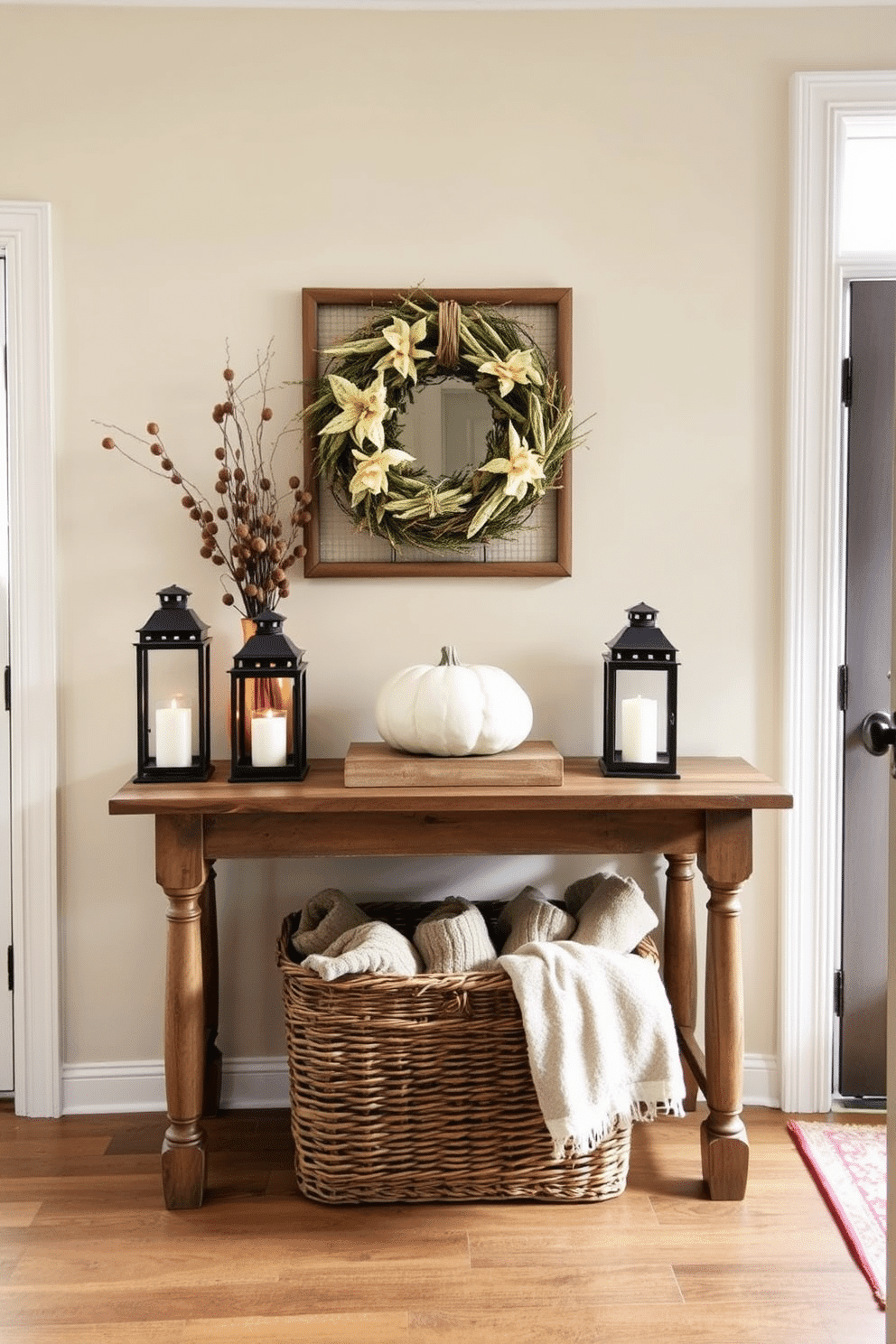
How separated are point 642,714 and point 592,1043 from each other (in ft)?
2.26

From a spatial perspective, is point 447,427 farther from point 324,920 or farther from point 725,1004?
point 725,1004

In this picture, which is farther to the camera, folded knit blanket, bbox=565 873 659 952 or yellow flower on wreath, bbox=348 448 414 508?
yellow flower on wreath, bbox=348 448 414 508

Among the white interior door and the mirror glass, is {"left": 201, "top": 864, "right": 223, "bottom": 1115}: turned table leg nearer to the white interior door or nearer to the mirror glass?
the white interior door

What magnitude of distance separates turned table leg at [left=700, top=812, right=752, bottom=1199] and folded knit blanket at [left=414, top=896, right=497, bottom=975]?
461 mm

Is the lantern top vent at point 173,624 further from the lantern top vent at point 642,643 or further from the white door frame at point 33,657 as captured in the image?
the lantern top vent at point 642,643

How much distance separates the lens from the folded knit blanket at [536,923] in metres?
2.35

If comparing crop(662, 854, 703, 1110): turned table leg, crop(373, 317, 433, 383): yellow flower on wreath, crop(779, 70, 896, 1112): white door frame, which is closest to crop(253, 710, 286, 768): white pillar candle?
crop(373, 317, 433, 383): yellow flower on wreath

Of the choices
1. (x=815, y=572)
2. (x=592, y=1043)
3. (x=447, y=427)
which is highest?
(x=447, y=427)

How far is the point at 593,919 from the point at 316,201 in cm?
173

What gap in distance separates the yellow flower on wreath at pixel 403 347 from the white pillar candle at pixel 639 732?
0.88 meters

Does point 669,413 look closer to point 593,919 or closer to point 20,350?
point 593,919

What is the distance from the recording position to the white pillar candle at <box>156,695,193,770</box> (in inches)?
93.5

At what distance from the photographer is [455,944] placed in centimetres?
229

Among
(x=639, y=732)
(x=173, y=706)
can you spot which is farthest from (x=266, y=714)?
(x=639, y=732)
